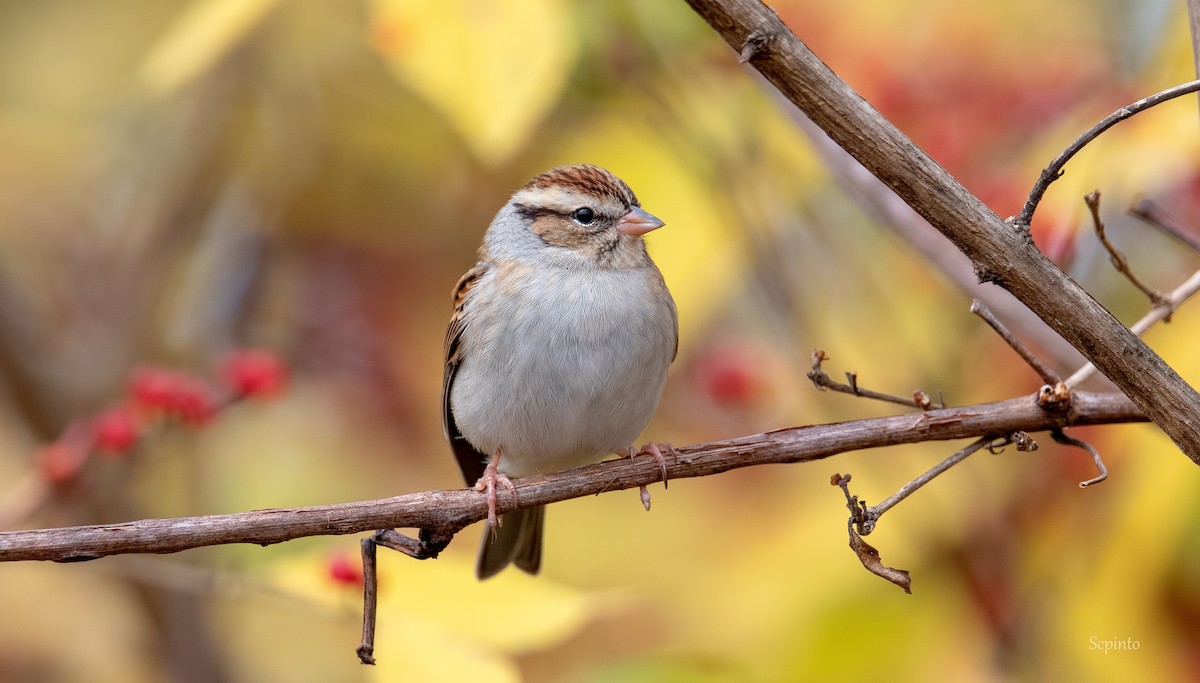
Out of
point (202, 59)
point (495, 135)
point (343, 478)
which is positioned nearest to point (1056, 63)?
point (495, 135)

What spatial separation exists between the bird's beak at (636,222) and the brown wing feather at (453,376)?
36cm

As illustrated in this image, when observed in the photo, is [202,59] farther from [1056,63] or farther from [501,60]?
[1056,63]

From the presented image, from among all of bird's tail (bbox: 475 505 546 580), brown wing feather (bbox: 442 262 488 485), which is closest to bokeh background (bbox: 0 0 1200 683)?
bird's tail (bbox: 475 505 546 580)

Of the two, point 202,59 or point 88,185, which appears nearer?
point 202,59

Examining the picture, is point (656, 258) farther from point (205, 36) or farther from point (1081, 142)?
point (1081, 142)

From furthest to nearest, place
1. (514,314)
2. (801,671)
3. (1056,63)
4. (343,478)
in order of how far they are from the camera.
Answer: (343,478), (1056,63), (514,314), (801,671)

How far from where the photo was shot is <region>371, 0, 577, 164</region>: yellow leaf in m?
1.96

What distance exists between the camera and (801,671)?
2400 mm

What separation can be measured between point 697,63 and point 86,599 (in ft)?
7.09

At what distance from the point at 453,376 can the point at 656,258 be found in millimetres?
614

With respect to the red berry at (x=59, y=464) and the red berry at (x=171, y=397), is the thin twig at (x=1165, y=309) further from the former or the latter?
the red berry at (x=59, y=464)

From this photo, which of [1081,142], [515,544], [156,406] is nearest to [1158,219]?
[1081,142]

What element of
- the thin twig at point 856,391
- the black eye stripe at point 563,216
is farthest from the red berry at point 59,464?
the thin twig at point 856,391

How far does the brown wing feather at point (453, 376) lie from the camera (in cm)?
287
